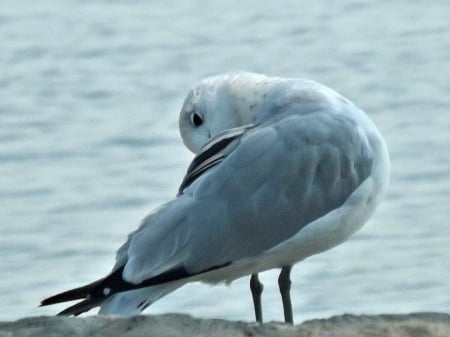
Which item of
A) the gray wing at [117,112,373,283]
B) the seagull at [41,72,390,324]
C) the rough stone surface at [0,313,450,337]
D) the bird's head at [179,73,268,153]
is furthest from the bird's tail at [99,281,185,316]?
the bird's head at [179,73,268,153]

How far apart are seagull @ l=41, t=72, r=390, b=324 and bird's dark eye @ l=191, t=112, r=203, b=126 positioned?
414 mm

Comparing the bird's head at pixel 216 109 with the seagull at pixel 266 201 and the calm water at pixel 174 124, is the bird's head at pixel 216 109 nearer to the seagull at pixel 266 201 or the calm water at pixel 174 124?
the seagull at pixel 266 201

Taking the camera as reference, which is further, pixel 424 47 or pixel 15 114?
pixel 424 47

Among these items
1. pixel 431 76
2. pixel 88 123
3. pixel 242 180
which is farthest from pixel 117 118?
pixel 242 180

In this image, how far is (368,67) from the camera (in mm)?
12484

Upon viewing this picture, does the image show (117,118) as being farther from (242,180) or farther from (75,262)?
(242,180)

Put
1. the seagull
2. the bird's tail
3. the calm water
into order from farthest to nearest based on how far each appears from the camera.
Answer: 1. the calm water
2. the seagull
3. the bird's tail

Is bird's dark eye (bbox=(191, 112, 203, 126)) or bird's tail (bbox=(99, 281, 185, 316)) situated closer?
bird's tail (bbox=(99, 281, 185, 316))

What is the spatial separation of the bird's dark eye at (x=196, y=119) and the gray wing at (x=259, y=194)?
0.60 m

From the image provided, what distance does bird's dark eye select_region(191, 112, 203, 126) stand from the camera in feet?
25.4

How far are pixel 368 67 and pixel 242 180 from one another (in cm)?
561

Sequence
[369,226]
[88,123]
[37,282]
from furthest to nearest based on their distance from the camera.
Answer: [88,123]
[369,226]
[37,282]

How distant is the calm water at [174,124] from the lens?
369 inches

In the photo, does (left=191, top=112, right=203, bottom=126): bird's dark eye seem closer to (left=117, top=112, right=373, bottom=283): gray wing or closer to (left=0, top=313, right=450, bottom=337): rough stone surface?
(left=117, top=112, right=373, bottom=283): gray wing
